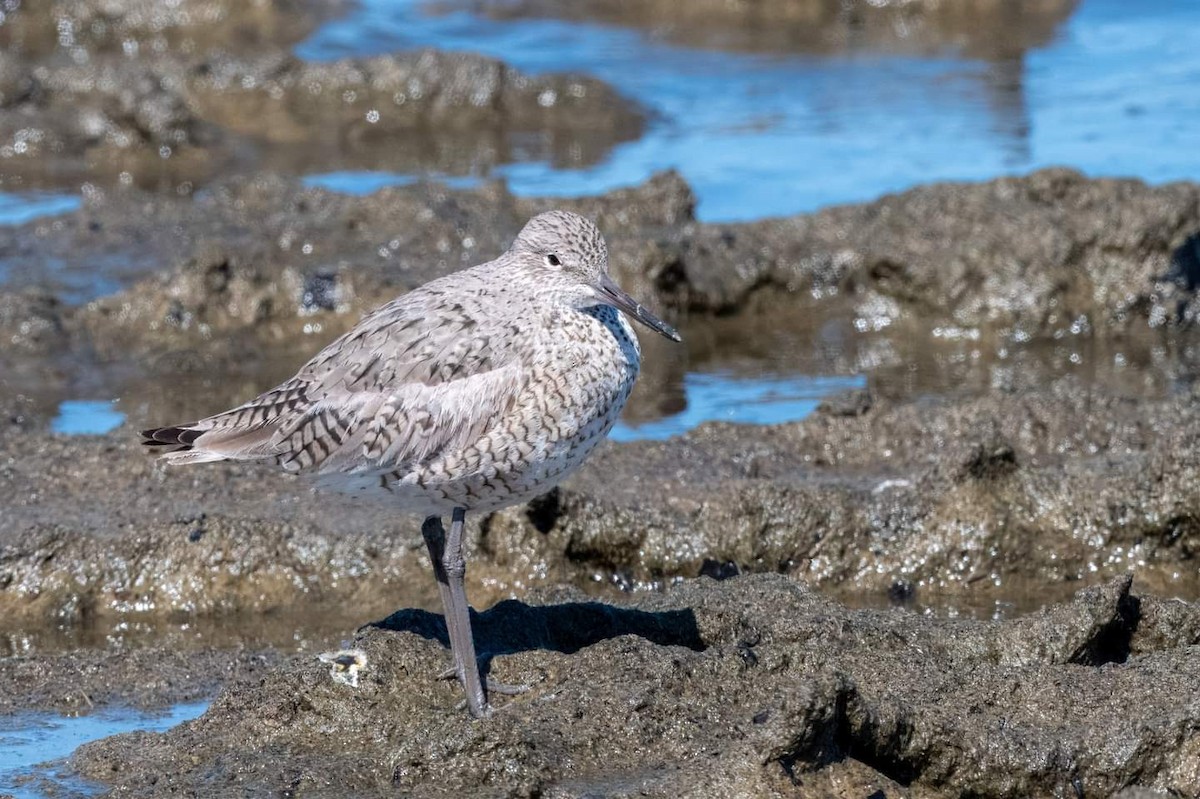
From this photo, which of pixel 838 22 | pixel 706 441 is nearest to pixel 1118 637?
pixel 706 441

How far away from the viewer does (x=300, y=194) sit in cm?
1220

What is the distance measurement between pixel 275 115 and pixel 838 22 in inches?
271

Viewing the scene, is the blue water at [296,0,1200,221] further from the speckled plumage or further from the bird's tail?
the bird's tail

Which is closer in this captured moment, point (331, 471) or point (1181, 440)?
point (331, 471)

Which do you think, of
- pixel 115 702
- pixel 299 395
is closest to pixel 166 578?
pixel 115 702

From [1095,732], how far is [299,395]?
9.58 feet

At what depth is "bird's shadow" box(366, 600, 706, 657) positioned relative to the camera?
592 cm

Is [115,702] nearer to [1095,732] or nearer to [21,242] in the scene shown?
[1095,732]

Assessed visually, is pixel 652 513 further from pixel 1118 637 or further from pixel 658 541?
pixel 1118 637

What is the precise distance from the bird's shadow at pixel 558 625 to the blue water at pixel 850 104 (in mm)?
7136

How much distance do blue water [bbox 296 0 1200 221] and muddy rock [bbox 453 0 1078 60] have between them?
326mm

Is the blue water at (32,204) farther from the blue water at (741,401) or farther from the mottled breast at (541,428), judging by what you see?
the mottled breast at (541,428)

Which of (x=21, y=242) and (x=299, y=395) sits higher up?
(x=299, y=395)

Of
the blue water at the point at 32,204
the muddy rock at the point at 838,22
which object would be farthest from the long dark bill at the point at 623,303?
the muddy rock at the point at 838,22
